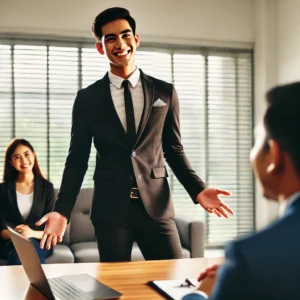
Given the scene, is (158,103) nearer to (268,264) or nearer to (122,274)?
(122,274)

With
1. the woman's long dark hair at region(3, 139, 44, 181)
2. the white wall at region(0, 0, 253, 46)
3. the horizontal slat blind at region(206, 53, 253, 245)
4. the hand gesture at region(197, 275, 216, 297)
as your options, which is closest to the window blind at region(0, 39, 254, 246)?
the horizontal slat blind at region(206, 53, 253, 245)

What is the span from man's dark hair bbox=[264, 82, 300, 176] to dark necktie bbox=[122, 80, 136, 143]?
1.32m

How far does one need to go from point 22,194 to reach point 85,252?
2.14 feet

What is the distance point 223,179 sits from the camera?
5164 millimetres

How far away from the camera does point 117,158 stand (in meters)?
2.03

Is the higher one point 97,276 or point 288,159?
point 288,159

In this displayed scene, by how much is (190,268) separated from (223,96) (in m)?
3.60

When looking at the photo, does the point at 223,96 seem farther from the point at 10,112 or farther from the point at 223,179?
the point at 10,112

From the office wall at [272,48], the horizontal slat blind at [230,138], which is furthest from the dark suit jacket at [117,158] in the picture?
the horizontal slat blind at [230,138]

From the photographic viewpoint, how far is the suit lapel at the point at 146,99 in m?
2.04

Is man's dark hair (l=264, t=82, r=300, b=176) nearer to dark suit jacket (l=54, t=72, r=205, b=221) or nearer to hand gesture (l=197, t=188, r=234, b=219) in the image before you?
hand gesture (l=197, t=188, r=234, b=219)

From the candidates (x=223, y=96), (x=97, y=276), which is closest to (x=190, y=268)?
(x=97, y=276)

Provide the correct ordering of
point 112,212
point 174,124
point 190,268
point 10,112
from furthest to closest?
point 10,112, point 174,124, point 112,212, point 190,268

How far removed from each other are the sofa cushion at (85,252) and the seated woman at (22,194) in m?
0.22
